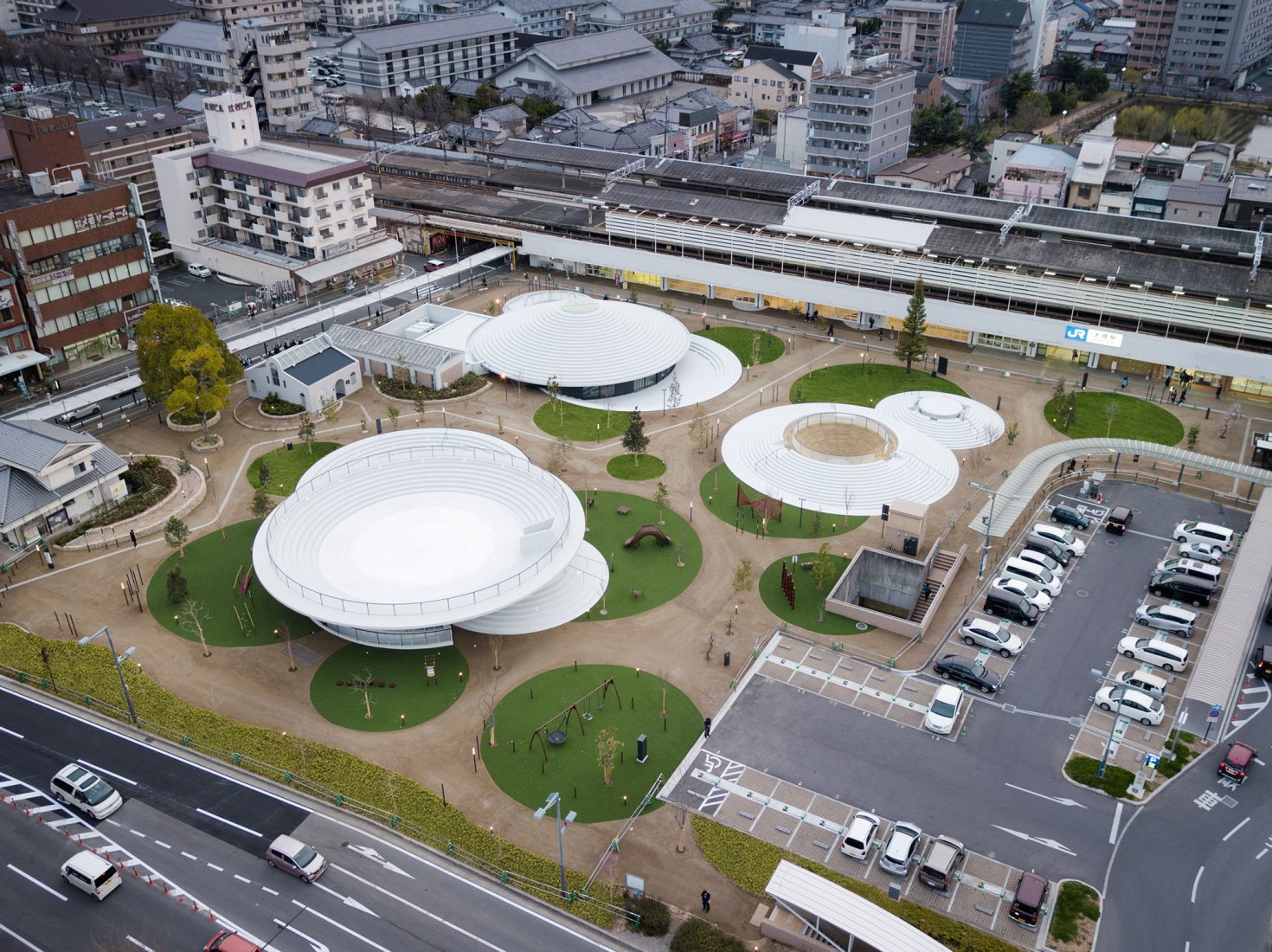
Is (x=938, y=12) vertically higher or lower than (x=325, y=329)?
higher

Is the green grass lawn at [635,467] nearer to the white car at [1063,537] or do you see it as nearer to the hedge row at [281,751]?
the white car at [1063,537]

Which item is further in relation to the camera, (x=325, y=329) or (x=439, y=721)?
(x=325, y=329)

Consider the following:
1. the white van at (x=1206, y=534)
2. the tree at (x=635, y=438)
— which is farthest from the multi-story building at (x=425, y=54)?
the white van at (x=1206, y=534)

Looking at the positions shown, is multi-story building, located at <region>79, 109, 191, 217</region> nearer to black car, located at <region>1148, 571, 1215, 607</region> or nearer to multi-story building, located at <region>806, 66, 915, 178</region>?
multi-story building, located at <region>806, 66, 915, 178</region>

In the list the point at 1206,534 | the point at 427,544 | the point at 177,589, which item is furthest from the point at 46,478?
the point at 1206,534

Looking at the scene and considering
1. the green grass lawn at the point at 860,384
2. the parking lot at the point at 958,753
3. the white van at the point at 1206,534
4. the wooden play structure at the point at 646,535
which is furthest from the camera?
the green grass lawn at the point at 860,384

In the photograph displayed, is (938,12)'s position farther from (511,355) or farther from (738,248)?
(511,355)

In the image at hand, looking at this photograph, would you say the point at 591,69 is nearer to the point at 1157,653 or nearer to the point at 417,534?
the point at 417,534

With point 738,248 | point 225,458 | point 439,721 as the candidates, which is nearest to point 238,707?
point 439,721
